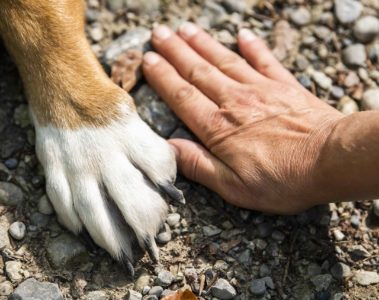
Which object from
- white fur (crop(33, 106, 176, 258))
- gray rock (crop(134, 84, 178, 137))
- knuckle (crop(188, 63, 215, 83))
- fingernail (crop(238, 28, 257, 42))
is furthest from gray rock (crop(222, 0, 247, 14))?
white fur (crop(33, 106, 176, 258))

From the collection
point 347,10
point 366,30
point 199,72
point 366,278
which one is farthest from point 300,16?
point 366,278

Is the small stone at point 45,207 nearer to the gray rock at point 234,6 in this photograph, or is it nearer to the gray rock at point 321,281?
the gray rock at point 321,281

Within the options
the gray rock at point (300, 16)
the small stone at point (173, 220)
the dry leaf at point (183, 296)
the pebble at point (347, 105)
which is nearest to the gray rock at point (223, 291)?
the dry leaf at point (183, 296)

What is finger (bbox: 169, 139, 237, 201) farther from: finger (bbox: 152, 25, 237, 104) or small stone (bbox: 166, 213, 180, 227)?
finger (bbox: 152, 25, 237, 104)

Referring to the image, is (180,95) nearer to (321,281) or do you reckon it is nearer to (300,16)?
(300,16)

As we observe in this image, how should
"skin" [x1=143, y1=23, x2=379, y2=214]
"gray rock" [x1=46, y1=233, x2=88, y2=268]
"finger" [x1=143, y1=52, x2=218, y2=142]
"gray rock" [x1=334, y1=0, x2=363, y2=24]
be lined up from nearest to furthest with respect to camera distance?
1. "skin" [x1=143, y1=23, x2=379, y2=214]
2. "gray rock" [x1=46, y1=233, x2=88, y2=268]
3. "finger" [x1=143, y1=52, x2=218, y2=142]
4. "gray rock" [x1=334, y1=0, x2=363, y2=24]

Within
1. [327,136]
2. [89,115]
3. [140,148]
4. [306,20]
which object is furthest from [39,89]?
[306,20]
